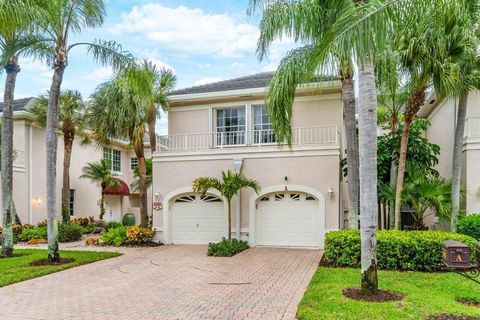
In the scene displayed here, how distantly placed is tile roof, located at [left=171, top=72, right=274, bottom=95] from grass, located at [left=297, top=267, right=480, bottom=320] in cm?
1007

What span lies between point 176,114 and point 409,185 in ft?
36.0

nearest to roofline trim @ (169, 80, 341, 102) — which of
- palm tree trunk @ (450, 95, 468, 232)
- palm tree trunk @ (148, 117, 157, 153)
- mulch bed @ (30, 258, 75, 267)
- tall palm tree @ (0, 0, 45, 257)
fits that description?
palm tree trunk @ (148, 117, 157, 153)

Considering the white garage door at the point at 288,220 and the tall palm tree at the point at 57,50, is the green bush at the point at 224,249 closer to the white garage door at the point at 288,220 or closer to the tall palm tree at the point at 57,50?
the white garage door at the point at 288,220

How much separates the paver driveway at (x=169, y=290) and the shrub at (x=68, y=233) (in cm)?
617

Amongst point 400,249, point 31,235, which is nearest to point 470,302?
point 400,249

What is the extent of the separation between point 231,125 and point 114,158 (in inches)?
512

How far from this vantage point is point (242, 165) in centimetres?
1547

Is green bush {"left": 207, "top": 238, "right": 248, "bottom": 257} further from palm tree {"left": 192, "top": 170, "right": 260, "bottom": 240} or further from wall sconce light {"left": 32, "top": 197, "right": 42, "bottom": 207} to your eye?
wall sconce light {"left": 32, "top": 197, "right": 42, "bottom": 207}

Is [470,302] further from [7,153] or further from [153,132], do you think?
[7,153]

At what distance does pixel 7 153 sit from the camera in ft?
42.9

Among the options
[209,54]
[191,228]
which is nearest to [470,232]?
[191,228]

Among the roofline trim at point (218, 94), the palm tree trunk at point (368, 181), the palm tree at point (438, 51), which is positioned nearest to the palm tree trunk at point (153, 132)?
the roofline trim at point (218, 94)

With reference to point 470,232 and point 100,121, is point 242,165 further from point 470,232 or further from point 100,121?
point 470,232

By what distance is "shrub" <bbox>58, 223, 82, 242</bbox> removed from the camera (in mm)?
17328
